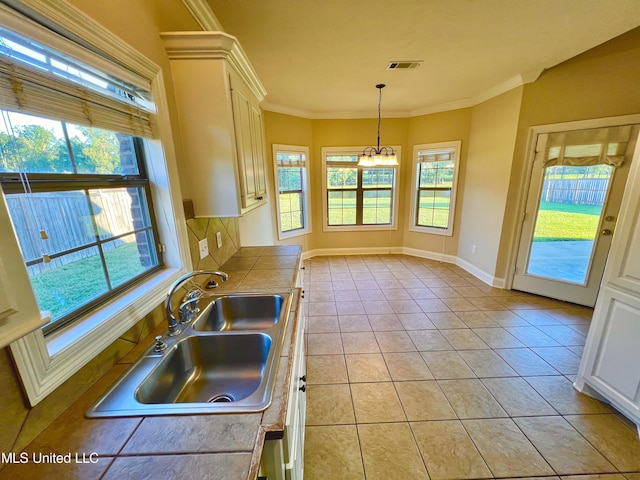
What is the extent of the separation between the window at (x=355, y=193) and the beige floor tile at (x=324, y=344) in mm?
2779

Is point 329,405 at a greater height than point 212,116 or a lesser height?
lesser

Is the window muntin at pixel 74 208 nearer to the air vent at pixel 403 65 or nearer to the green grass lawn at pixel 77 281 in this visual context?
the green grass lawn at pixel 77 281

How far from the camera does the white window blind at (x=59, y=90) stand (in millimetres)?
659

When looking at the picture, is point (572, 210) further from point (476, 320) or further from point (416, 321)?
point (416, 321)

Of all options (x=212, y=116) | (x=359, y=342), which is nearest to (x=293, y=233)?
(x=359, y=342)

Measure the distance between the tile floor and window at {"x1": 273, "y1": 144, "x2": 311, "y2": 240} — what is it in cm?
177

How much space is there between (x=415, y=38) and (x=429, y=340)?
2.72 m

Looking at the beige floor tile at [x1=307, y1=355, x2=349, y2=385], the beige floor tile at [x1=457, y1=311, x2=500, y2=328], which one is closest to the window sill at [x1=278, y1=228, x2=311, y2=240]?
the beige floor tile at [x1=307, y1=355, x2=349, y2=385]

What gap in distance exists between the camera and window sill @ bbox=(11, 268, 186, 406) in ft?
2.19

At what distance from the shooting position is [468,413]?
1.73 meters

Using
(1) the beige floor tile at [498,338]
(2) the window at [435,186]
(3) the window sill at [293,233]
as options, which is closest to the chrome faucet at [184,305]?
(1) the beige floor tile at [498,338]

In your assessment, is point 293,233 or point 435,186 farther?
point 293,233

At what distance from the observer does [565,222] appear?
2.96m

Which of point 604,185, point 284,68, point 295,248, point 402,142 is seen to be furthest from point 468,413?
point 402,142
